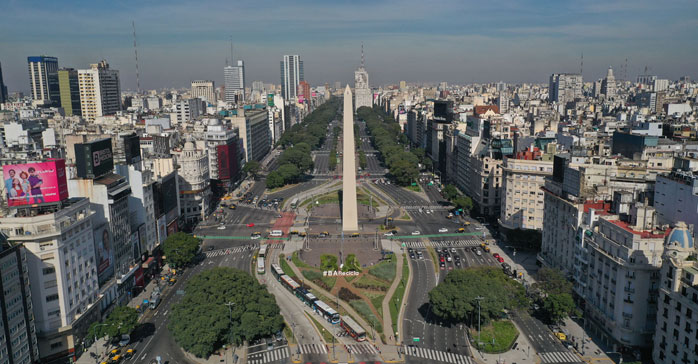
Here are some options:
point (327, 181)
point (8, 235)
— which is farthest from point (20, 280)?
point (327, 181)

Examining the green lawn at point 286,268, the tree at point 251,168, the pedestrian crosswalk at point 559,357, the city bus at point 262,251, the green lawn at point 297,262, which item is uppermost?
the tree at point 251,168

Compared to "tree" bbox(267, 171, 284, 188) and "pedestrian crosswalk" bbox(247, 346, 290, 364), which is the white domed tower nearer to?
"pedestrian crosswalk" bbox(247, 346, 290, 364)

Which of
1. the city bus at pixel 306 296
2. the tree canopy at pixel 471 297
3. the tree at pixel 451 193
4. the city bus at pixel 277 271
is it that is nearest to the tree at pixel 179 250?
the city bus at pixel 277 271

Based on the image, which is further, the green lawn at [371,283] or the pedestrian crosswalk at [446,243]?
the pedestrian crosswalk at [446,243]

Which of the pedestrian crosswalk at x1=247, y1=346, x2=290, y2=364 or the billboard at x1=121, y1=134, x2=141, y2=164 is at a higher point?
the billboard at x1=121, y1=134, x2=141, y2=164

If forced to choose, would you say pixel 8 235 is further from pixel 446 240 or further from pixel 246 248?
pixel 446 240

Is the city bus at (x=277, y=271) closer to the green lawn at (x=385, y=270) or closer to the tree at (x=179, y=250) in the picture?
the tree at (x=179, y=250)

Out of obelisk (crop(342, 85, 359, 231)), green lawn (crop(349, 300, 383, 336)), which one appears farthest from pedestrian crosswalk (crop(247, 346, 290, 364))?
obelisk (crop(342, 85, 359, 231))
